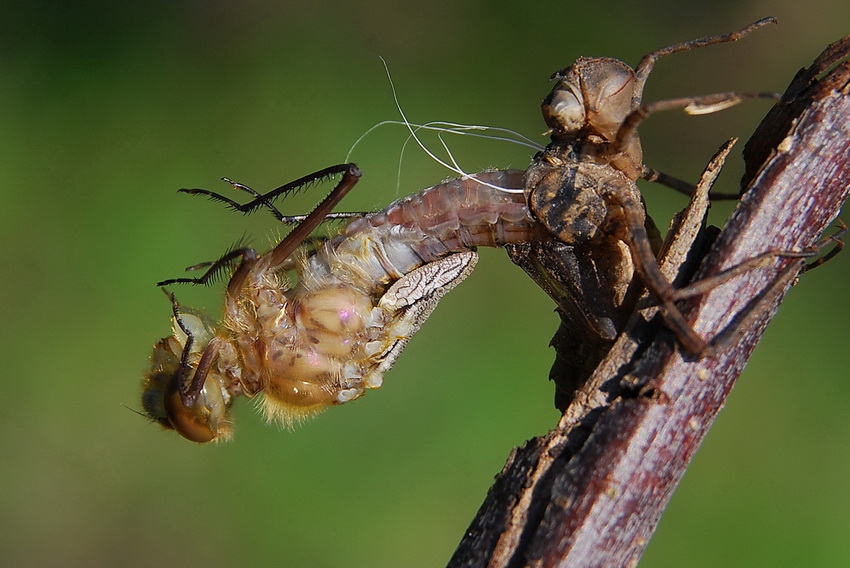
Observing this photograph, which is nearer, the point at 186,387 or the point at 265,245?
the point at 186,387

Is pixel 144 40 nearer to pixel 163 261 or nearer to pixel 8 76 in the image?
pixel 8 76

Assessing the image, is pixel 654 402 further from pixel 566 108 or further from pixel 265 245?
pixel 265 245

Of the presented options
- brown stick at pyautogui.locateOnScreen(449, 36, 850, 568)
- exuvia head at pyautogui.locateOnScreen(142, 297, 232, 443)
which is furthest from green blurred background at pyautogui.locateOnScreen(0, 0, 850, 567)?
brown stick at pyautogui.locateOnScreen(449, 36, 850, 568)

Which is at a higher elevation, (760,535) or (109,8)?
(109,8)

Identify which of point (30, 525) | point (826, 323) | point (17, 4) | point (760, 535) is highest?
point (826, 323)

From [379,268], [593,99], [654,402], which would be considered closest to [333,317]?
[379,268]

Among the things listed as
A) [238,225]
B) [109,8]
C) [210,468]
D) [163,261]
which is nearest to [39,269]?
[163,261]

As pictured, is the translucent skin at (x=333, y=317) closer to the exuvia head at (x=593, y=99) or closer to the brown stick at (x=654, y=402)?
the exuvia head at (x=593, y=99)
